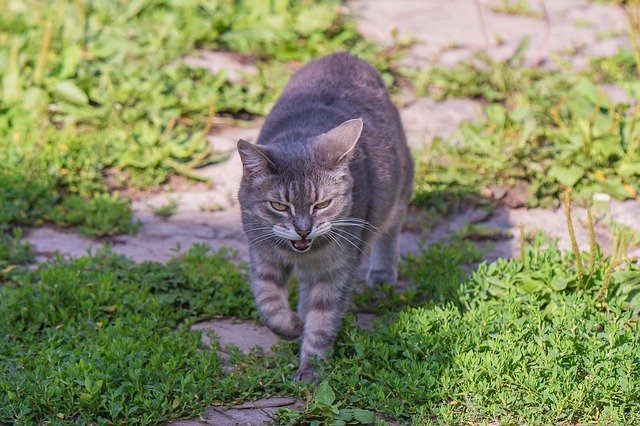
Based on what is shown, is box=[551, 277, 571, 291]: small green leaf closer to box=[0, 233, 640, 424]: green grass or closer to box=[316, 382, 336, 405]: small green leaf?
box=[0, 233, 640, 424]: green grass

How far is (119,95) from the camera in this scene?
707 cm

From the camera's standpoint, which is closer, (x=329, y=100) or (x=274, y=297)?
(x=274, y=297)

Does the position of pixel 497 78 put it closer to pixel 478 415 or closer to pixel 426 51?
pixel 426 51

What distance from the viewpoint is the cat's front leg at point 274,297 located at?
4.56m

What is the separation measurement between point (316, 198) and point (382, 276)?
132 centimetres

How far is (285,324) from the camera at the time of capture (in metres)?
4.56

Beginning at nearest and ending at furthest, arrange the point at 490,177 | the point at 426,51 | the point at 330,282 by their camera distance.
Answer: the point at 330,282, the point at 490,177, the point at 426,51

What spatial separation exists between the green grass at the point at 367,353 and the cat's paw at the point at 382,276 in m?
0.33

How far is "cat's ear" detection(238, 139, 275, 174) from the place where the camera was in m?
4.18

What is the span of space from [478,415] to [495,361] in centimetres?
27

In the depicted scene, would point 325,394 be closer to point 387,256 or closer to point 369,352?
point 369,352

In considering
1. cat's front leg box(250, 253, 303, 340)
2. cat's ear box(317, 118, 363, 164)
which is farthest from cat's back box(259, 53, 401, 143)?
cat's front leg box(250, 253, 303, 340)

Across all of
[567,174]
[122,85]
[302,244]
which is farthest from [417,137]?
[302,244]

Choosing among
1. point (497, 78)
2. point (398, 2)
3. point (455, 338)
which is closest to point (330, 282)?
point (455, 338)
